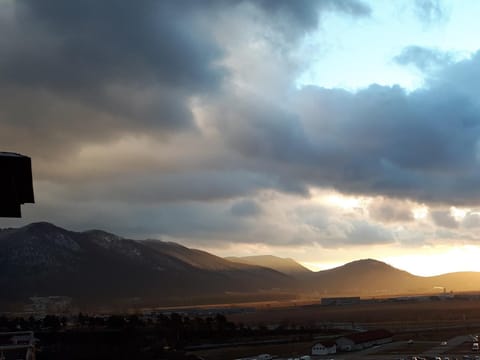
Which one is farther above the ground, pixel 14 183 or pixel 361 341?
pixel 14 183

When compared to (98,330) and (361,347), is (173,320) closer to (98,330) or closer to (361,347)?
(98,330)

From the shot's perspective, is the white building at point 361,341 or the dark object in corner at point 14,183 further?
the white building at point 361,341

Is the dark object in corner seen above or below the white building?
above

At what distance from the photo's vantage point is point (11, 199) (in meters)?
6.73

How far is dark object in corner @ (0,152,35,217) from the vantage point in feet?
20.7

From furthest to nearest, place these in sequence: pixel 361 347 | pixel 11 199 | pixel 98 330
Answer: pixel 98 330 < pixel 361 347 < pixel 11 199

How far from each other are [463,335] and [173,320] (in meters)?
41.5

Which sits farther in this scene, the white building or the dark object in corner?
the white building

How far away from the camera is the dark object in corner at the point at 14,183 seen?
20.7 ft

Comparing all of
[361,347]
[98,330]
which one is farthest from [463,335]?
[98,330]

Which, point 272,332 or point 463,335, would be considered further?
point 272,332

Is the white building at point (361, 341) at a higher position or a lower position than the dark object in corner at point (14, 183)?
lower

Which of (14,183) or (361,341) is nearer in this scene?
(14,183)

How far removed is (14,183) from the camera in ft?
21.5
